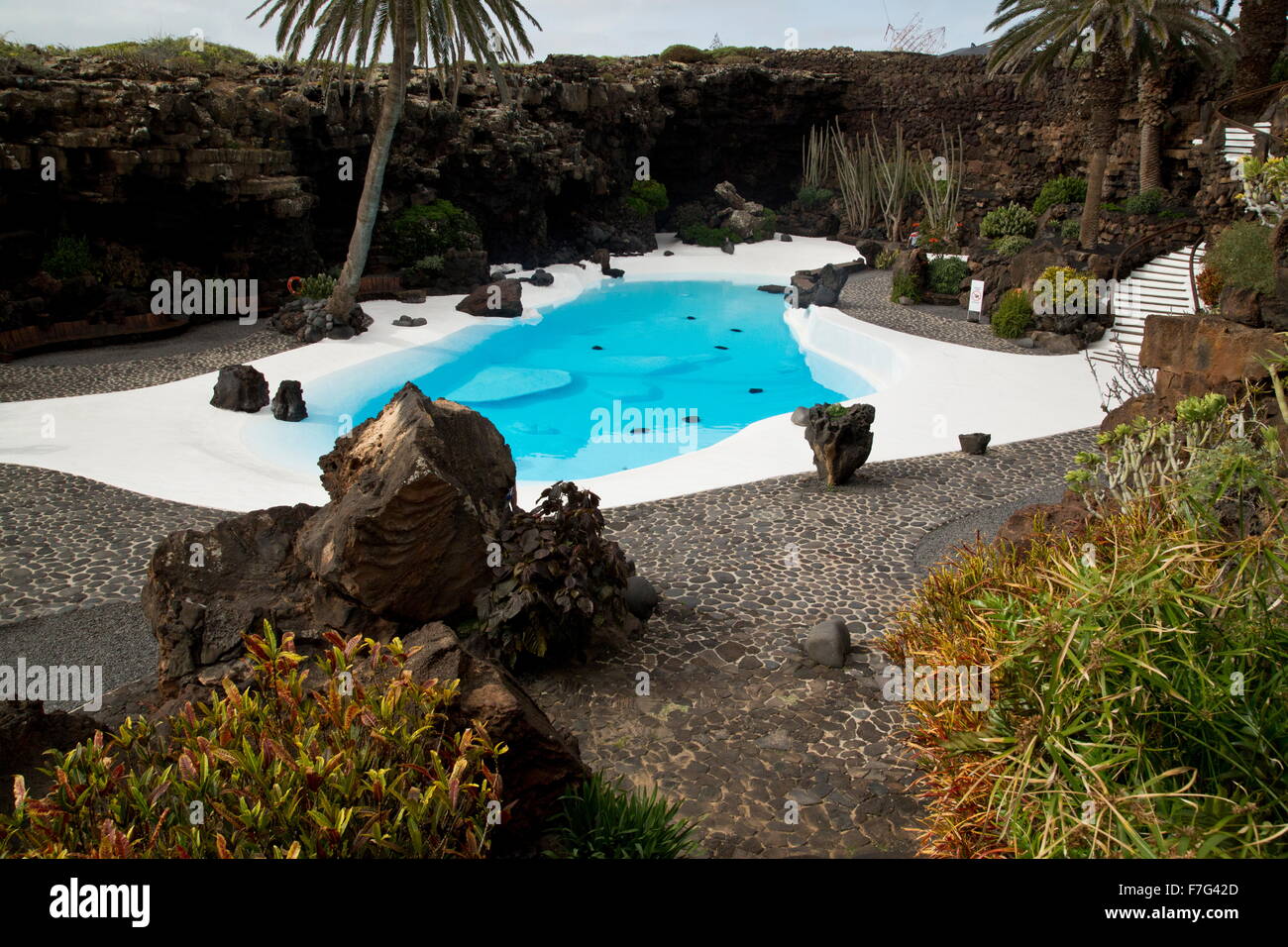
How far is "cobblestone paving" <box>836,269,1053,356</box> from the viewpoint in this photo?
687 inches

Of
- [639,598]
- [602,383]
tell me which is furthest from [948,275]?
[639,598]

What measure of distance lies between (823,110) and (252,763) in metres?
36.1

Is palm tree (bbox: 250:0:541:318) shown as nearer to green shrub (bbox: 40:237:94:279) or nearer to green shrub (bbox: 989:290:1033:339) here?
green shrub (bbox: 40:237:94:279)

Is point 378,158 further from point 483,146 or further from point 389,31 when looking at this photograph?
point 483,146

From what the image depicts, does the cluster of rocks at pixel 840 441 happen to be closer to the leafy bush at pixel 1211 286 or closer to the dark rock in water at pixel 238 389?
the leafy bush at pixel 1211 286

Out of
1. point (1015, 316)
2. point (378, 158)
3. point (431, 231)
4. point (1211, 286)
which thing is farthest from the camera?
point (431, 231)

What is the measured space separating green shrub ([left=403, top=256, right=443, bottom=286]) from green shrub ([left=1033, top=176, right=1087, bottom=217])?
58.2ft

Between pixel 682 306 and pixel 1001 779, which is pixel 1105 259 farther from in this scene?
pixel 1001 779

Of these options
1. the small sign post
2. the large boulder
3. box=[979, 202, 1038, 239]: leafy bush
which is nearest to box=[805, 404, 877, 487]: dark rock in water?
the large boulder

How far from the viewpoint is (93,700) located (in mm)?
5785

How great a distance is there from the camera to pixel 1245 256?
489 inches

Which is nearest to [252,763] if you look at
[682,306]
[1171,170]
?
[682,306]

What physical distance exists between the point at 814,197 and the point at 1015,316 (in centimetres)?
1764

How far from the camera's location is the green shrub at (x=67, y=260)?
15.3 metres
